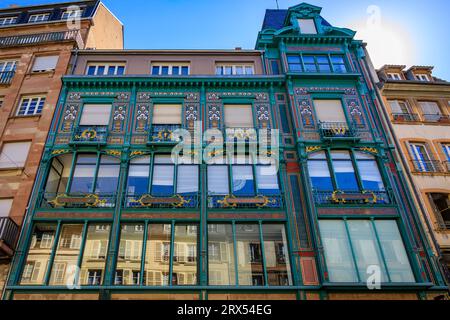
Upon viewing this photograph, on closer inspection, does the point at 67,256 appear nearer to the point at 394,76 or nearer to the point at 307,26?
the point at 307,26

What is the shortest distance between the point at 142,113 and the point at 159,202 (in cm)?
546

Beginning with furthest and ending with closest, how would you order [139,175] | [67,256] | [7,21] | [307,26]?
[7,21]
[307,26]
[139,175]
[67,256]

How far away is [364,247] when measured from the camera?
46.9ft

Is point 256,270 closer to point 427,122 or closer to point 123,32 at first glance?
point 427,122

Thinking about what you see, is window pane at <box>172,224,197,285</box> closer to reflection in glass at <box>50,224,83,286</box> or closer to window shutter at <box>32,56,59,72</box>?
reflection in glass at <box>50,224,83,286</box>

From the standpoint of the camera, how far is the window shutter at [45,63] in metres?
19.8

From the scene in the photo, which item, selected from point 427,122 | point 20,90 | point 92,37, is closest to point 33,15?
point 92,37

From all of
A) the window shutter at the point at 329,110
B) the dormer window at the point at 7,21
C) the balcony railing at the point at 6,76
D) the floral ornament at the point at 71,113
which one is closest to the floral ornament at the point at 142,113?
the floral ornament at the point at 71,113

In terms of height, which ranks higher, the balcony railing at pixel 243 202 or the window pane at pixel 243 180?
the window pane at pixel 243 180

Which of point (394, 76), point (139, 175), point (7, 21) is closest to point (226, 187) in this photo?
point (139, 175)

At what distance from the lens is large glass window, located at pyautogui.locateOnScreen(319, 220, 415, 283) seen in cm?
1366

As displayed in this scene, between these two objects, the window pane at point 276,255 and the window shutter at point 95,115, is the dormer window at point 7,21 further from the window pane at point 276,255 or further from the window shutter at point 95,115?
the window pane at point 276,255

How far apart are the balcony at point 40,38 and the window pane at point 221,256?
48.1ft

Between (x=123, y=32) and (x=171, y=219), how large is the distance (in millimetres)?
21188
